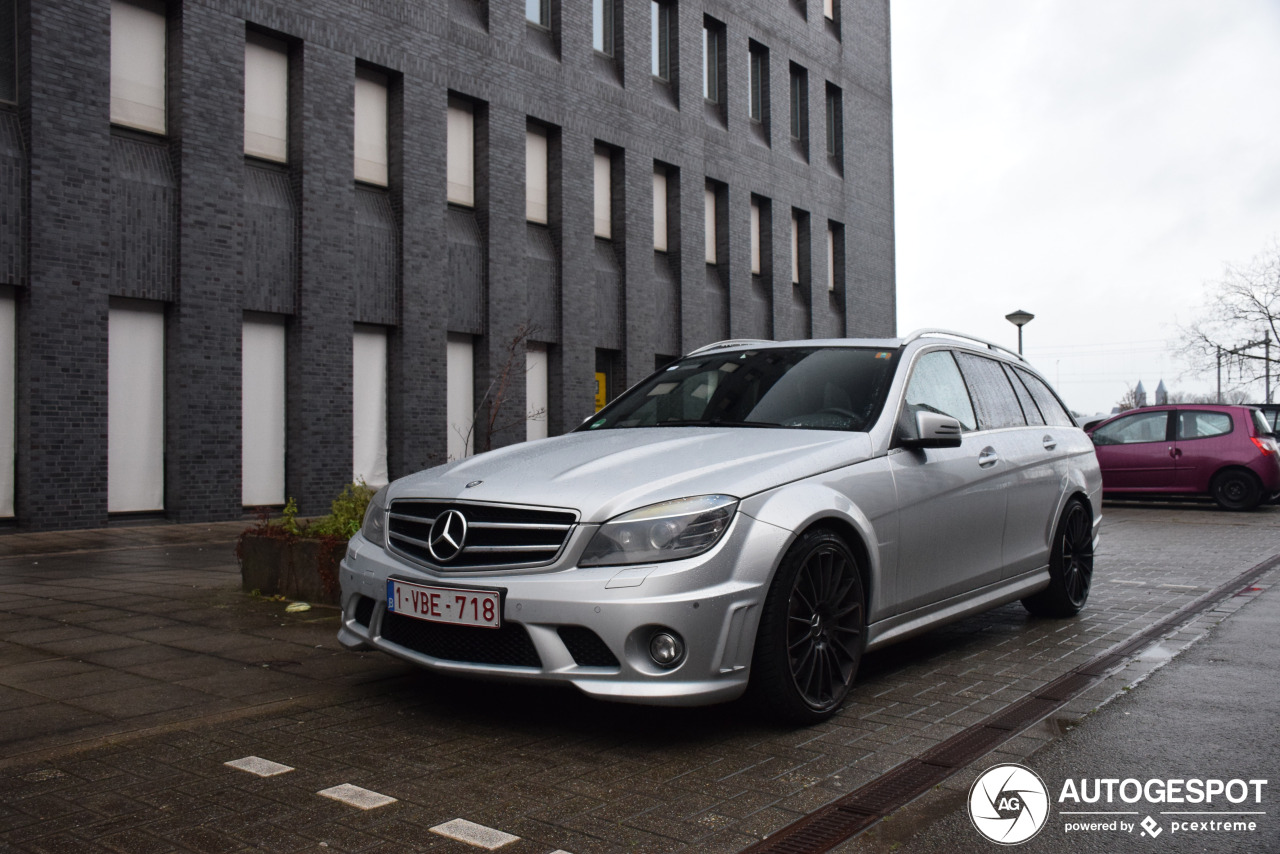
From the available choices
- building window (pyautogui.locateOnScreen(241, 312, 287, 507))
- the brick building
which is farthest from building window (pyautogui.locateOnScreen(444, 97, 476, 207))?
building window (pyautogui.locateOnScreen(241, 312, 287, 507))

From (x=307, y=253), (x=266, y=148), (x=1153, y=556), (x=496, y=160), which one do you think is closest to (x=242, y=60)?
(x=266, y=148)

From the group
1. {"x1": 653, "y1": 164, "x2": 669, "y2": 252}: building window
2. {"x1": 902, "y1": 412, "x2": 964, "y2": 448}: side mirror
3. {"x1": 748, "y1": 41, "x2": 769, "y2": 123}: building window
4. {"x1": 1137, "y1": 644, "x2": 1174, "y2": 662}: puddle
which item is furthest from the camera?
{"x1": 748, "y1": 41, "x2": 769, "y2": 123}: building window

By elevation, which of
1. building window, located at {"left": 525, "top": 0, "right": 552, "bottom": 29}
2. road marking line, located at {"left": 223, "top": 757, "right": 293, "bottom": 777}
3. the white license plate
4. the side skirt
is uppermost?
building window, located at {"left": 525, "top": 0, "right": 552, "bottom": 29}

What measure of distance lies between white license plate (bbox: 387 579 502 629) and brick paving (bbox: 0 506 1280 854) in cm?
45

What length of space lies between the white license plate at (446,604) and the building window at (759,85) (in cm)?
2464

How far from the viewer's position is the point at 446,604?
13.4ft

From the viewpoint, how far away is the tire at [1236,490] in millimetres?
16984

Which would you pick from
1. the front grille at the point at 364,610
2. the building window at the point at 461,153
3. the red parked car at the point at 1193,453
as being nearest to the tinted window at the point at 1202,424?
the red parked car at the point at 1193,453

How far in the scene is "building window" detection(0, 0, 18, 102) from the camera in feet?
43.5

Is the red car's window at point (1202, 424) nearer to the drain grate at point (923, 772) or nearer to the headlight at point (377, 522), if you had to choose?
the drain grate at point (923, 772)

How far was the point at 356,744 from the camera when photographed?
4059 millimetres

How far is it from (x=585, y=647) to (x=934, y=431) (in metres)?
1.98

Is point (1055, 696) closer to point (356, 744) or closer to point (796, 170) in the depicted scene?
point (356, 744)

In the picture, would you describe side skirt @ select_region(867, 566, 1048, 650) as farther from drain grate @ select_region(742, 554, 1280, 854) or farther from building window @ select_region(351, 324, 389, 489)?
building window @ select_region(351, 324, 389, 489)
